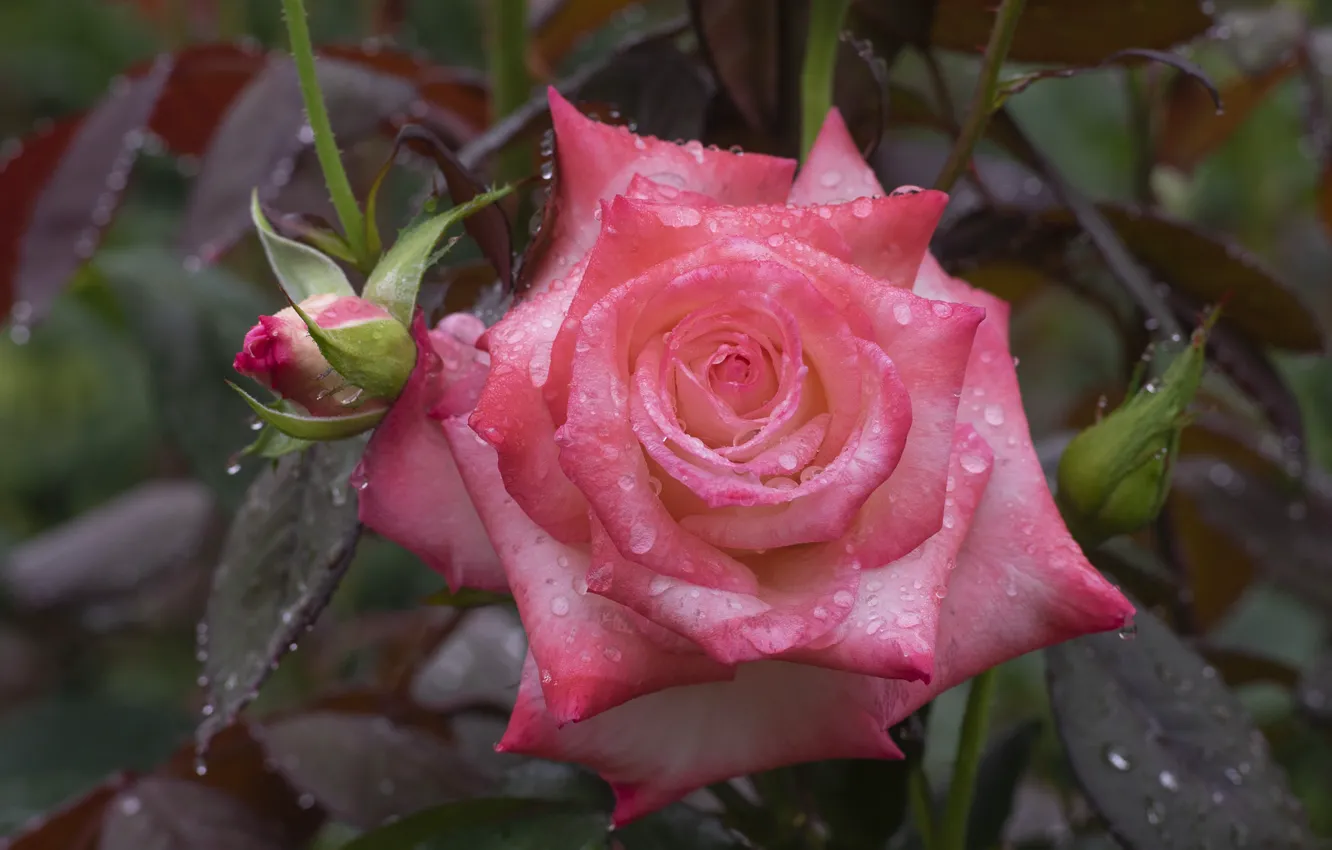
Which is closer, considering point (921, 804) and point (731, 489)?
point (731, 489)

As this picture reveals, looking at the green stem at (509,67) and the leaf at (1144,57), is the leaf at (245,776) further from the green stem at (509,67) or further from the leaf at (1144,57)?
the leaf at (1144,57)

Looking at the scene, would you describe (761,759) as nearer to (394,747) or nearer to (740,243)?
(740,243)

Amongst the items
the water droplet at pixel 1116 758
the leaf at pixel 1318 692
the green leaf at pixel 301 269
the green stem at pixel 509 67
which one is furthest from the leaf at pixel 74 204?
the leaf at pixel 1318 692

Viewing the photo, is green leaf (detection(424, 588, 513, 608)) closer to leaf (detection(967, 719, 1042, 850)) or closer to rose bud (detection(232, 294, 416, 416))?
rose bud (detection(232, 294, 416, 416))

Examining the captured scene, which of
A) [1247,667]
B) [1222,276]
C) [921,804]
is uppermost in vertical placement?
[1222,276]

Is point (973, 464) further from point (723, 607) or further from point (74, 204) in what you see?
point (74, 204)

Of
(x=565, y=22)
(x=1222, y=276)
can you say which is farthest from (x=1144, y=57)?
(x=565, y=22)
